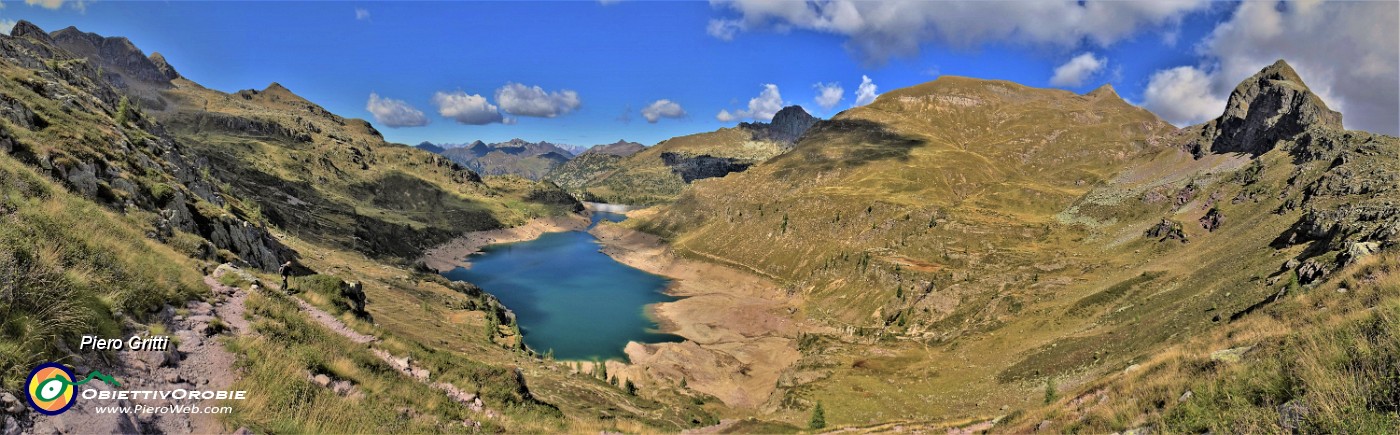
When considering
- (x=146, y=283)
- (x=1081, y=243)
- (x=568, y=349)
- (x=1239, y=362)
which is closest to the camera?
(x=1239, y=362)

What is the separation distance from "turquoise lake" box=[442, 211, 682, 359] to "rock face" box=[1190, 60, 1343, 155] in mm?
155558

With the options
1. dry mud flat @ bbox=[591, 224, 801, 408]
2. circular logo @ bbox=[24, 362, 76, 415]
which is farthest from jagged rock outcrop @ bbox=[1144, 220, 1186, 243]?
circular logo @ bbox=[24, 362, 76, 415]

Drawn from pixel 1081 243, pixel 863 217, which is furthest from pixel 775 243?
pixel 1081 243

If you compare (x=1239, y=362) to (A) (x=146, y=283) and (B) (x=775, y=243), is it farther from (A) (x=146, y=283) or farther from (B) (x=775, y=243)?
(B) (x=775, y=243)

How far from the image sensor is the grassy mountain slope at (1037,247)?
45.6m

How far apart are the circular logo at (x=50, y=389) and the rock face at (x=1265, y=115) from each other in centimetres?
18054

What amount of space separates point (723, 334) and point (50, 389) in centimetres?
9231

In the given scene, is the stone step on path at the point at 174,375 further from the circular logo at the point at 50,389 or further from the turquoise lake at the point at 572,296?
the turquoise lake at the point at 572,296

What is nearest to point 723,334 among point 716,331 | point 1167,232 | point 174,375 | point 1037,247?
point 716,331

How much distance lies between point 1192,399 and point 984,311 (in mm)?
66649

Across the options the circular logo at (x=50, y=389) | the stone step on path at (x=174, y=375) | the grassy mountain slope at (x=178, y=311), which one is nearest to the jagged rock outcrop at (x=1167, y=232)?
the grassy mountain slope at (x=178, y=311)

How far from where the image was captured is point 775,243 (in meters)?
145

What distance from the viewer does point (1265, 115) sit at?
14312cm

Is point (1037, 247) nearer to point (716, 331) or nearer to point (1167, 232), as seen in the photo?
point (1167, 232)
